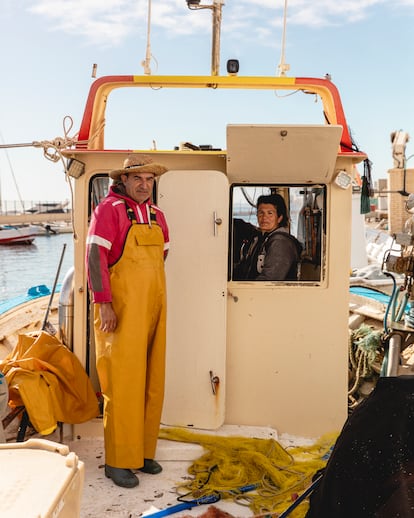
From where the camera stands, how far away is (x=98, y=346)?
Answer: 12.6 feet

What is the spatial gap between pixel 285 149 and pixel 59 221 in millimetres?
67157

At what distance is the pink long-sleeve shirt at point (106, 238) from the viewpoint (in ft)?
12.0

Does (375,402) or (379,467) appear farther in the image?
(375,402)

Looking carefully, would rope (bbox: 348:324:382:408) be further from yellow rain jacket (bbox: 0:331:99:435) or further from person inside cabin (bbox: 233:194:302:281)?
yellow rain jacket (bbox: 0:331:99:435)

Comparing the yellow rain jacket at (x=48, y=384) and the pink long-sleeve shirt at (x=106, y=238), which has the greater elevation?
the pink long-sleeve shirt at (x=106, y=238)

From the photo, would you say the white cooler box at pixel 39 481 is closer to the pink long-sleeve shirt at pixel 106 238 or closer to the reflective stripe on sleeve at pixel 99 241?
the pink long-sleeve shirt at pixel 106 238

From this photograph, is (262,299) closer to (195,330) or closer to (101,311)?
(195,330)

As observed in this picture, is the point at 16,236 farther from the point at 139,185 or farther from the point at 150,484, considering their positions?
the point at 150,484

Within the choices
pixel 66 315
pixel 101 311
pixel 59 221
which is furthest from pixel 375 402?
pixel 59 221

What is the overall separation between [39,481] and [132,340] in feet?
6.07

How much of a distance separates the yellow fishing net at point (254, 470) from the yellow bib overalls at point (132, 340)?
42cm

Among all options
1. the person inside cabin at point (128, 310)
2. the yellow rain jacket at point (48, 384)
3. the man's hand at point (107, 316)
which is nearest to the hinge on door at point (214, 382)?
the person inside cabin at point (128, 310)

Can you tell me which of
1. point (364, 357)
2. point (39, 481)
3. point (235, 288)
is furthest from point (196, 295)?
point (364, 357)

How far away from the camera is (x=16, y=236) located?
165 feet
